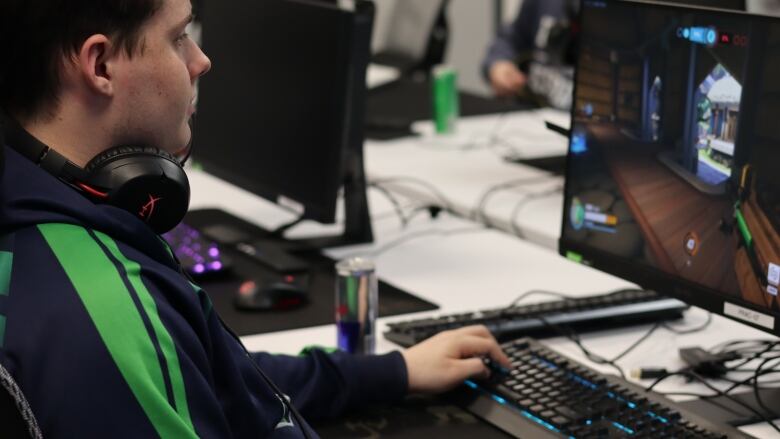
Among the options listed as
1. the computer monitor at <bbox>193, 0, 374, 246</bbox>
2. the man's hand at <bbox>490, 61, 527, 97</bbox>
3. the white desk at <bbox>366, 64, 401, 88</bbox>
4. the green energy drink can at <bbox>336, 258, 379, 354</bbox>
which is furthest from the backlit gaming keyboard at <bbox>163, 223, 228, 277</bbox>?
the man's hand at <bbox>490, 61, 527, 97</bbox>

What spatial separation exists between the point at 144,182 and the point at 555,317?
0.86m

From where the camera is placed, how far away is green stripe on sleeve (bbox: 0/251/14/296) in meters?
1.03

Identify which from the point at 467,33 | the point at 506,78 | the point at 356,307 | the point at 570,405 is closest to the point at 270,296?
the point at 356,307

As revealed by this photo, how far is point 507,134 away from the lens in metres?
3.30

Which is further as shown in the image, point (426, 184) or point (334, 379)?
point (426, 184)

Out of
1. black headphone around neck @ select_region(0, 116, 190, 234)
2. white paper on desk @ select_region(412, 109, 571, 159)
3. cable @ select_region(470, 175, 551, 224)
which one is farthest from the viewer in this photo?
white paper on desk @ select_region(412, 109, 571, 159)

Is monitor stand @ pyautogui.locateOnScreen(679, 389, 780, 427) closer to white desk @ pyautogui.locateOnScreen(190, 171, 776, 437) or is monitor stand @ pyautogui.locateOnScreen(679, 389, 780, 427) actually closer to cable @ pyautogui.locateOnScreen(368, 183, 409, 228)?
white desk @ pyautogui.locateOnScreen(190, 171, 776, 437)

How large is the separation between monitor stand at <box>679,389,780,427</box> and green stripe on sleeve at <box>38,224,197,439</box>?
741mm

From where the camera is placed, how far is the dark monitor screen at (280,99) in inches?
78.9

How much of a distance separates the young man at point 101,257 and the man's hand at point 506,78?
2847mm

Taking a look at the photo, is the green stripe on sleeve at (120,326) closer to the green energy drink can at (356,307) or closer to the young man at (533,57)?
the green energy drink can at (356,307)

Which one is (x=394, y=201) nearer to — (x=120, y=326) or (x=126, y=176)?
(x=126, y=176)

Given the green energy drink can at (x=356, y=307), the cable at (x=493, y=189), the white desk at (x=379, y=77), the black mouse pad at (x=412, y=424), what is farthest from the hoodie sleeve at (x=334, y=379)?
the white desk at (x=379, y=77)

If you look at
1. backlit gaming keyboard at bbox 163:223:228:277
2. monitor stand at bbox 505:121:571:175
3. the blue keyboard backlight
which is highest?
monitor stand at bbox 505:121:571:175
